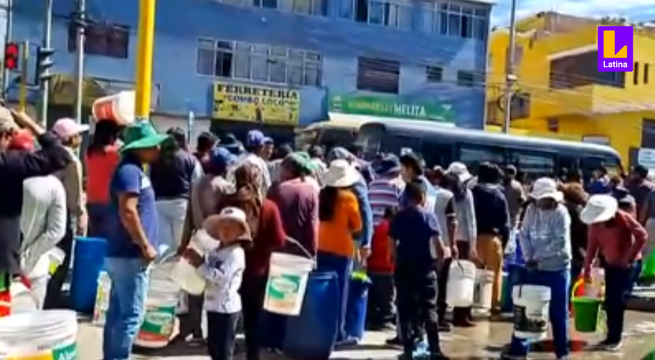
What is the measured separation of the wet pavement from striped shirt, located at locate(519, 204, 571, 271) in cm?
110

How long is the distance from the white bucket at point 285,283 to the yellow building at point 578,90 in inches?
1564

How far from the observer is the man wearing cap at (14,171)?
5453 millimetres

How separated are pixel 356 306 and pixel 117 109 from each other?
336 cm

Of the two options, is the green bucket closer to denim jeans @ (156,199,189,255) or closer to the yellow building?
denim jeans @ (156,199,189,255)

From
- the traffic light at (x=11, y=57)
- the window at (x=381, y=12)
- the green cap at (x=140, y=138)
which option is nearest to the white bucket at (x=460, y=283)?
the green cap at (x=140, y=138)

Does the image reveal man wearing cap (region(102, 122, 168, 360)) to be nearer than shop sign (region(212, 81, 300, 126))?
Yes

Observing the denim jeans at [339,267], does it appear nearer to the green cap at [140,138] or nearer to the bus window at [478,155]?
the green cap at [140,138]

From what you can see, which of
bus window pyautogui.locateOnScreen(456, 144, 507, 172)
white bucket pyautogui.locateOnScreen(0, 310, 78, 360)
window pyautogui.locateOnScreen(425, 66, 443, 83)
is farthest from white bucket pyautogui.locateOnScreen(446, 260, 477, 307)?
window pyautogui.locateOnScreen(425, 66, 443, 83)

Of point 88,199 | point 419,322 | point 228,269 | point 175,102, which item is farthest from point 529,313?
point 175,102

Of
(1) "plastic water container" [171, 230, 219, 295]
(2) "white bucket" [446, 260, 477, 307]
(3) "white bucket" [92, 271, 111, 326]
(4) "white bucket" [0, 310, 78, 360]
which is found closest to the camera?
(4) "white bucket" [0, 310, 78, 360]

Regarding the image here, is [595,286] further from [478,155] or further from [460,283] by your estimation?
[478,155]

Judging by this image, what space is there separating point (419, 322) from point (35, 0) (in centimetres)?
3090

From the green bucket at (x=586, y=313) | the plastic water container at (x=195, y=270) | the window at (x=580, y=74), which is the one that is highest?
the window at (x=580, y=74)

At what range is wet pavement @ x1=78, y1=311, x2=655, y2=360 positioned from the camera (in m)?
8.62
